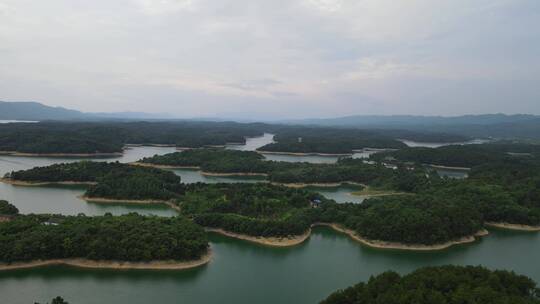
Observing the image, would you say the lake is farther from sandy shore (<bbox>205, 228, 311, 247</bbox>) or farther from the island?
the island

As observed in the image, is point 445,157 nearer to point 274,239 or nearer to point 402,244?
point 402,244

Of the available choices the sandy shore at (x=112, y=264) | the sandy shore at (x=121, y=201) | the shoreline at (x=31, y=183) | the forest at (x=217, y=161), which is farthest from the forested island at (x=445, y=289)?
the forest at (x=217, y=161)

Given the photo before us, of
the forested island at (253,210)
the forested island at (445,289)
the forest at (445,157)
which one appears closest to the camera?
the forested island at (445,289)

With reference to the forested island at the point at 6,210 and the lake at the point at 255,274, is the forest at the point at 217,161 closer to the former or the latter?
the lake at the point at 255,274

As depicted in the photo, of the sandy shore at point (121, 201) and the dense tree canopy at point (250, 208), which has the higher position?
the dense tree canopy at point (250, 208)

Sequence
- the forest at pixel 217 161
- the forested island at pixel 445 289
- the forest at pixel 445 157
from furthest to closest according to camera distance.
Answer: the forest at pixel 445 157
the forest at pixel 217 161
the forested island at pixel 445 289

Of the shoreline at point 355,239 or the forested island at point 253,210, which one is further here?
the forested island at point 253,210

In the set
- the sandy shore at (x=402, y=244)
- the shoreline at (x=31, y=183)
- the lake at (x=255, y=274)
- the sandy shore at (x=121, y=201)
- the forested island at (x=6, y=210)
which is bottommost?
the lake at (x=255, y=274)

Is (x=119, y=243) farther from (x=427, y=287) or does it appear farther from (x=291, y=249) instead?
(x=427, y=287)
